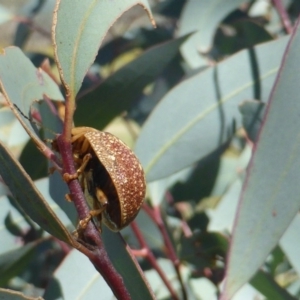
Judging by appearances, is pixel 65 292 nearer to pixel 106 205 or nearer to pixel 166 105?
pixel 106 205

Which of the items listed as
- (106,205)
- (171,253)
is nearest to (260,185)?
(106,205)

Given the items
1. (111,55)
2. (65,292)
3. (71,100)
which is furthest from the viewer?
(111,55)

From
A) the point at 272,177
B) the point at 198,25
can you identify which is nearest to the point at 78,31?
the point at 272,177

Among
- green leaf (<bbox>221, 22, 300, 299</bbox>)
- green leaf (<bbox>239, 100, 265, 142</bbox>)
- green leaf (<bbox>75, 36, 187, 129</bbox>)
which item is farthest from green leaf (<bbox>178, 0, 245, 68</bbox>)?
green leaf (<bbox>221, 22, 300, 299</bbox>)

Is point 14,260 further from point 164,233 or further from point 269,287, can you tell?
point 269,287

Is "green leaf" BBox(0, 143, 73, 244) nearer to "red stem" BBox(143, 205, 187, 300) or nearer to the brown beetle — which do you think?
the brown beetle

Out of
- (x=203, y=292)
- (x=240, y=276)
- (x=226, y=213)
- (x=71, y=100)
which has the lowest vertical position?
(x=203, y=292)
